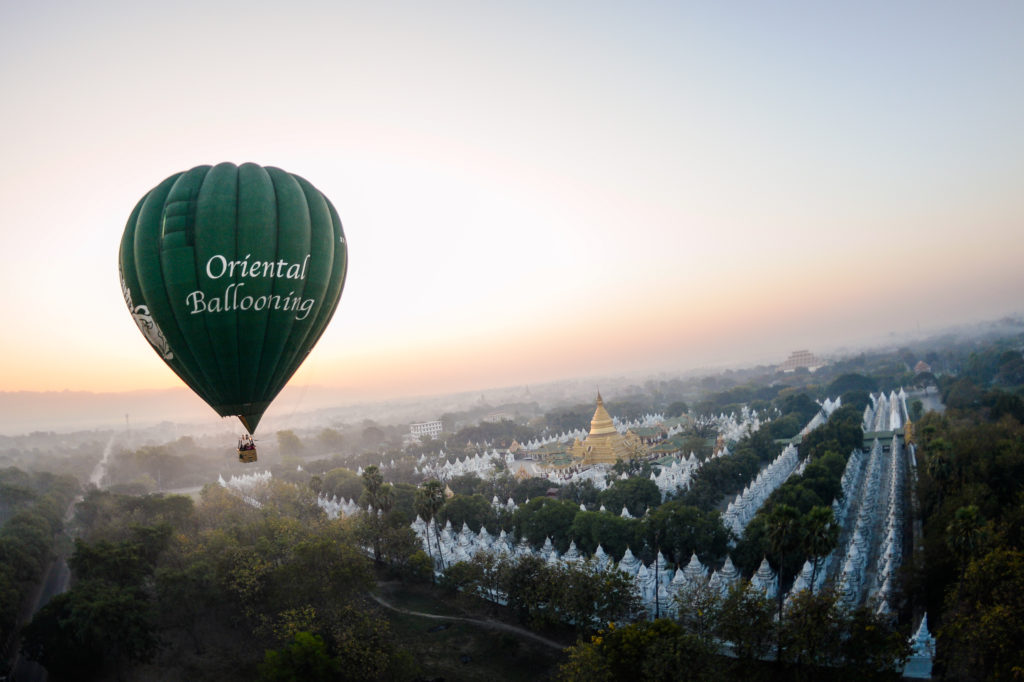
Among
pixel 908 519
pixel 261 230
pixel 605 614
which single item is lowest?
pixel 908 519

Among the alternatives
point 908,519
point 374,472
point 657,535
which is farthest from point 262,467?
point 908,519

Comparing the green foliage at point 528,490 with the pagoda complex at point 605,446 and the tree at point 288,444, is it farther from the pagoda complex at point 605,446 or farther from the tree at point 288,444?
the tree at point 288,444

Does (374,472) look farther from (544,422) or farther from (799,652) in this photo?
(544,422)

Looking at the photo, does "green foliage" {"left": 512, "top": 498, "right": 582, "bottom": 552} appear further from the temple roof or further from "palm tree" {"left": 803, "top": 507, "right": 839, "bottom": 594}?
the temple roof

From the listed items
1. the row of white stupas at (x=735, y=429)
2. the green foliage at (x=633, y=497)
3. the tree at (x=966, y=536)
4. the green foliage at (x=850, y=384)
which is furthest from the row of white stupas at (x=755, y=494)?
the green foliage at (x=850, y=384)

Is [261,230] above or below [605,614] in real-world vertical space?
above

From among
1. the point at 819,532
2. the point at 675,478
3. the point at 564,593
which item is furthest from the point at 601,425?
the point at 819,532

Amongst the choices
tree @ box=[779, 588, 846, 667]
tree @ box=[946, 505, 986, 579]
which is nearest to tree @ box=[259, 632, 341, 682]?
tree @ box=[779, 588, 846, 667]
